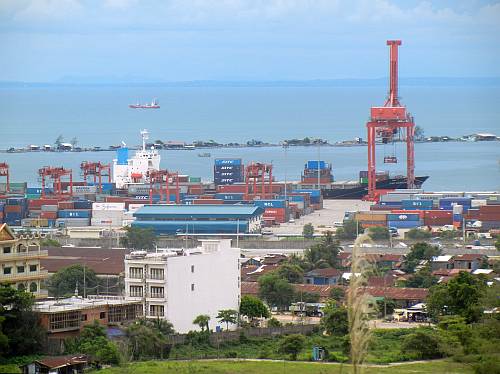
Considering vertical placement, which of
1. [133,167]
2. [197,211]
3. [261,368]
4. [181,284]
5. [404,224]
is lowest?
[261,368]

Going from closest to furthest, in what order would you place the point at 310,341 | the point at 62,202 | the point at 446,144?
the point at 310,341, the point at 62,202, the point at 446,144

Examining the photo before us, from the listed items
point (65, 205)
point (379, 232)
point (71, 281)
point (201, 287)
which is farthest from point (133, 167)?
point (201, 287)

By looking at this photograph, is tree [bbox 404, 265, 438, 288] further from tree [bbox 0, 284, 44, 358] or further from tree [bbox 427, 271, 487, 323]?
tree [bbox 0, 284, 44, 358]

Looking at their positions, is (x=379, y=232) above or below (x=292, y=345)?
above

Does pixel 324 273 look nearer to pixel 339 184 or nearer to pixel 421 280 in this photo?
pixel 421 280

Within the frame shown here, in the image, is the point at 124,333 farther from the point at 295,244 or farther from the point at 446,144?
the point at 446,144

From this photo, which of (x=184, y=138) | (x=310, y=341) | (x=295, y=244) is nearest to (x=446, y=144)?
(x=184, y=138)

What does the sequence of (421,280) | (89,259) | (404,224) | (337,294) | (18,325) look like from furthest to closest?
1. (404,224)
2. (89,259)
3. (421,280)
4. (337,294)
5. (18,325)
